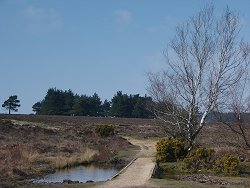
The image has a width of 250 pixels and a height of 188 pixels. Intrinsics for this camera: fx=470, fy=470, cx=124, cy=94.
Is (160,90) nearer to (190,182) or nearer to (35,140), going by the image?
(35,140)

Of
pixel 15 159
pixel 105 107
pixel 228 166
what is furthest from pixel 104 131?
pixel 105 107

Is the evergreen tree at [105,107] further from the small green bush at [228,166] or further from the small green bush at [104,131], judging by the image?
the small green bush at [228,166]

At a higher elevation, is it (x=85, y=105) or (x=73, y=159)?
(x=85, y=105)

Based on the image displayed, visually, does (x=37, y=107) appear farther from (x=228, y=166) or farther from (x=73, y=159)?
(x=228, y=166)

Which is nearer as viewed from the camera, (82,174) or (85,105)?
(82,174)

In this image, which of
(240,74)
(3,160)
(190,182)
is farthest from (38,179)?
(240,74)

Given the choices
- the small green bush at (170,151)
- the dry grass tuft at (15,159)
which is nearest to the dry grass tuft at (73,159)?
the dry grass tuft at (15,159)

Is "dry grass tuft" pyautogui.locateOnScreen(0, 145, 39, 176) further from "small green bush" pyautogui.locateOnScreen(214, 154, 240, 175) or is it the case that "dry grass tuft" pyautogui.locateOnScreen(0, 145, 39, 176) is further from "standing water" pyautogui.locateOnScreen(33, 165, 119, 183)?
"small green bush" pyautogui.locateOnScreen(214, 154, 240, 175)

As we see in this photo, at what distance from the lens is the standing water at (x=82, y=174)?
22484 millimetres

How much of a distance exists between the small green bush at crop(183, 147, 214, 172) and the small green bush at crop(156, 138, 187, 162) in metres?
2.62

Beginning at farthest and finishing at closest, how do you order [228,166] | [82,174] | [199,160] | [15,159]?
[15,159] < [82,174] < [199,160] < [228,166]

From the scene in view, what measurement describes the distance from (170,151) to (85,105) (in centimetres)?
7956

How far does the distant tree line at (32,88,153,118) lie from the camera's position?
105125 millimetres

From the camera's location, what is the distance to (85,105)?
10681 cm
